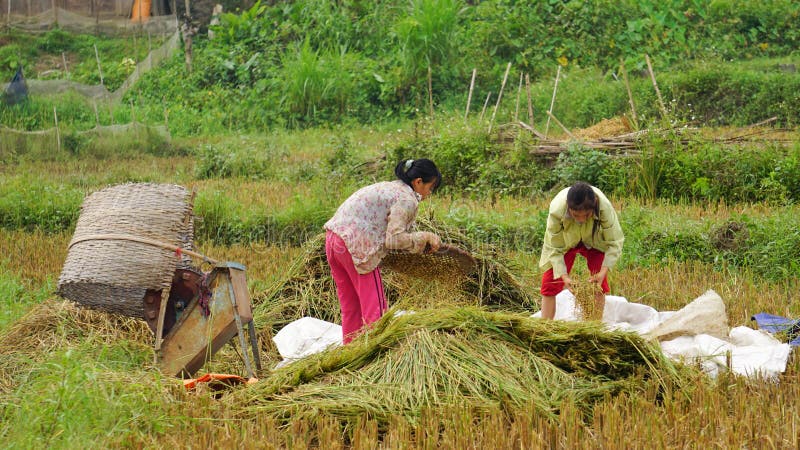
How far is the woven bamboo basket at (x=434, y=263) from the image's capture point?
18.6ft

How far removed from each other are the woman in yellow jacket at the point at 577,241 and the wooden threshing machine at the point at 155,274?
6.05 ft

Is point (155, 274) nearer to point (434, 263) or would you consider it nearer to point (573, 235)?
point (434, 263)

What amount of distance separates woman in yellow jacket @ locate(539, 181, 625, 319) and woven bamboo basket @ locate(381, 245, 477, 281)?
1.59ft

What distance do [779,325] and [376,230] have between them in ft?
7.96

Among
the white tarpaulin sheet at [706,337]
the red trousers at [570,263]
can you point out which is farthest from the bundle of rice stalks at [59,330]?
the white tarpaulin sheet at [706,337]

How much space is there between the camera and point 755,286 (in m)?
6.86

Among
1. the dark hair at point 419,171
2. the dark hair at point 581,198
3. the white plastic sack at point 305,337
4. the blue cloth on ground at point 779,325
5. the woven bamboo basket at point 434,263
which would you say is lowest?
the white plastic sack at point 305,337

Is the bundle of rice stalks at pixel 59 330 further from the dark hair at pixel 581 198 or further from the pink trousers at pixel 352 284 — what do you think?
the dark hair at pixel 581 198

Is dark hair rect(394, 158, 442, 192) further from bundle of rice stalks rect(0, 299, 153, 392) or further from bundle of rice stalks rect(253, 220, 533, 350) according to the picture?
bundle of rice stalks rect(0, 299, 153, 392)

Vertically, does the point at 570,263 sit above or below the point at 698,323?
above

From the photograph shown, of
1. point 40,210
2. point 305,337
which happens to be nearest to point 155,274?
point 305,337

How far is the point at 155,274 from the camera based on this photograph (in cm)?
502

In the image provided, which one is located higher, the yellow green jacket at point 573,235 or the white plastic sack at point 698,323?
the yellow green jacket at point 573,235

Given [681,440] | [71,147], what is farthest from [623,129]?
[681,440]
